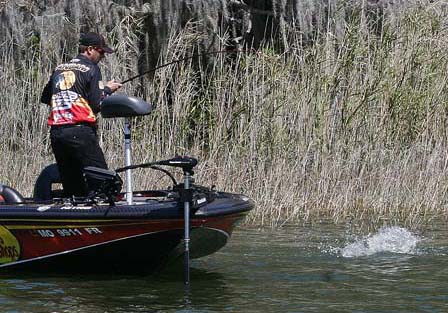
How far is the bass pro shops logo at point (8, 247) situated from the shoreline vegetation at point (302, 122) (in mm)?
3267

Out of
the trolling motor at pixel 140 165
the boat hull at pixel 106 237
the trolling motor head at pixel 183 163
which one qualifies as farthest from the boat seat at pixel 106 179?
the trolling motor head at pixel 183 163

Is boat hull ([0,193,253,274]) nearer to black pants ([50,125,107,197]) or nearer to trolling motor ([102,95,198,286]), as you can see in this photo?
trolling motor ([102,95,198,286])

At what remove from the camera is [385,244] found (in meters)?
9.80

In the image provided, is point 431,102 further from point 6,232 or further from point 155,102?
point 6,232

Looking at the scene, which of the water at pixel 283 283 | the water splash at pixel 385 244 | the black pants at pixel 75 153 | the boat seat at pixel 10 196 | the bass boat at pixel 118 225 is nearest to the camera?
the water at pixel 283 283

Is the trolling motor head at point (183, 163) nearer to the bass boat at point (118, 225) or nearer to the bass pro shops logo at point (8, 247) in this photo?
the bass boat at point (118, 225)

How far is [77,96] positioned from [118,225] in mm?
1111

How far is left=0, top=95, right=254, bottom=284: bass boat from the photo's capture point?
8.02 m

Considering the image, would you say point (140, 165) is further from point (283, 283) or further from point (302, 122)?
point (302, 122)

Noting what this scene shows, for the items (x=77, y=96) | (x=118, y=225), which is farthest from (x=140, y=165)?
(x=77, y=96)

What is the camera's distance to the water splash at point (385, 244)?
9.48 metres

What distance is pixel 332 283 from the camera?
26.8 feet

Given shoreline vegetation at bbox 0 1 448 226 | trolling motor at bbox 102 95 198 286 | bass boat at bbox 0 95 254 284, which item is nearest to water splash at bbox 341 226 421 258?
shoreline vegetation at bbox 0 1 448 226

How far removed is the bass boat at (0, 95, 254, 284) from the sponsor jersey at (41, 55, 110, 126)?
0.45 meters
